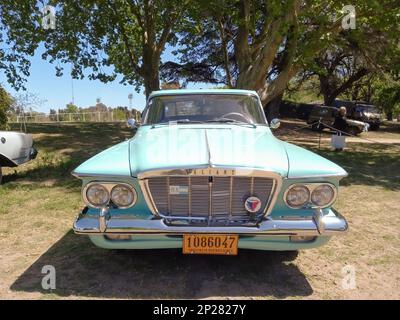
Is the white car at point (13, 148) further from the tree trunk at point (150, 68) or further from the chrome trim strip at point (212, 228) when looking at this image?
the tree trunk at point (150, 68)

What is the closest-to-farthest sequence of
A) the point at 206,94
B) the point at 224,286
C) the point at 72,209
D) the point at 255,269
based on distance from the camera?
the point at 224,286 < the point at 255,269 < the point at 206,94 < the point at 72,209

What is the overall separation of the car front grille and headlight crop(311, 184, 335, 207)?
446 millimetres

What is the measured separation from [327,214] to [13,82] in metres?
16.2

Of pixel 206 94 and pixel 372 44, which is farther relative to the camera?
pixel 372 44

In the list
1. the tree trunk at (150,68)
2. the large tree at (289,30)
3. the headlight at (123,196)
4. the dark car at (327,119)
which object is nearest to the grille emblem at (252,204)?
the headlight at (123,196)

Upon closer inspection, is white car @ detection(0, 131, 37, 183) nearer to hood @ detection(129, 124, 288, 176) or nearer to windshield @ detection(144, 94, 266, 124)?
windshield @ detection(144, 94, 266, 124)

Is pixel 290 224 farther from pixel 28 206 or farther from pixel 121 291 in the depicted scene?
pixel 28 206

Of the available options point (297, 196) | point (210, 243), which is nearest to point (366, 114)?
point (297, 196)

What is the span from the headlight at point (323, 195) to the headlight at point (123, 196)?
1666 mm

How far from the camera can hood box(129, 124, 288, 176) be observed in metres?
3.81

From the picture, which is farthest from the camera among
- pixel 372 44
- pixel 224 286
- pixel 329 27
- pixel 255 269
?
pixel 372 44

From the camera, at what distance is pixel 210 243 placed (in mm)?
3732
